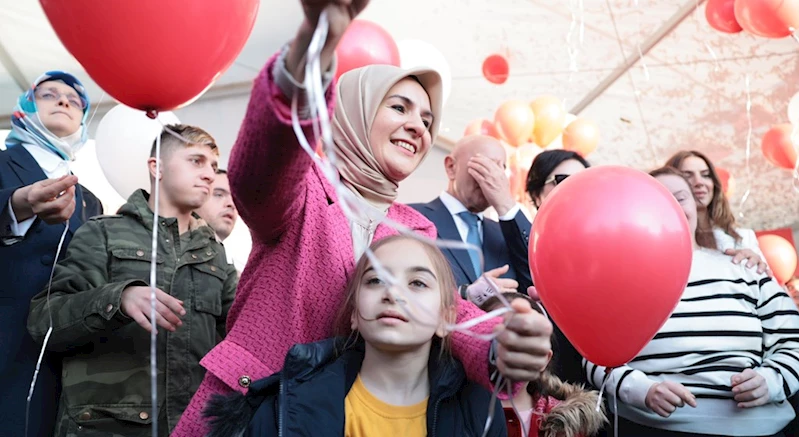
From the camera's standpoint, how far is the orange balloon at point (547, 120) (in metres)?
4.77

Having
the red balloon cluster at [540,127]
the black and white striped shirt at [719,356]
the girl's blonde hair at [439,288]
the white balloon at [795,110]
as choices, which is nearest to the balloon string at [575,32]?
the red balloon cluster at [540,127]

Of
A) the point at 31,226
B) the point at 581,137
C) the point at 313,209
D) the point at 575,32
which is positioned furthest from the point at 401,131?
the point at 575,32

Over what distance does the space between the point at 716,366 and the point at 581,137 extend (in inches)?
115

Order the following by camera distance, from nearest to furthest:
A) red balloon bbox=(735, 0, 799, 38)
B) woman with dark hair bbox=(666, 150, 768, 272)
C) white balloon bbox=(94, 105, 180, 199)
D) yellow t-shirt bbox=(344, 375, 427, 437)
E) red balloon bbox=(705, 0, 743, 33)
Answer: yellow t-shirt bbox=(344, 375, 427, 437) < woman with dark hair bbox=(666, 150, 768, 272) < white balloon bbox=(94, 105, 180, 199) < red balloon bbox=(735, 0, 799, 38) < red balloon bbox=(705, 0, 743, 33)

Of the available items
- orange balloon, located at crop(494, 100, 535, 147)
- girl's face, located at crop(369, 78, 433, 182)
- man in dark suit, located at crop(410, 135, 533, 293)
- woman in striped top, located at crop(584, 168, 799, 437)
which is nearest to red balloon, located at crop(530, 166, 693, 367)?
girl's face, located at crop(369, 78, 433, 182)

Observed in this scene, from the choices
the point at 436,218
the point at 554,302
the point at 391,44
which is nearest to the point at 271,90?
the point at 554,302

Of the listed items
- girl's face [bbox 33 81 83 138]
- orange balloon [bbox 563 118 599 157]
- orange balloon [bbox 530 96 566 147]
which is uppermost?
girl's face [bbox 33 81 83 138]

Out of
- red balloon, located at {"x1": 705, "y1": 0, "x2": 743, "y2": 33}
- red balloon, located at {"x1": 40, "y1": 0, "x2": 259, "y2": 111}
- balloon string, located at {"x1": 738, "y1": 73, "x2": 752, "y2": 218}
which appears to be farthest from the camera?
balloon string, located at {"x1": 738, "y1": 73, "x2": 752, "y2": 218}

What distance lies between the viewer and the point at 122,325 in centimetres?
176

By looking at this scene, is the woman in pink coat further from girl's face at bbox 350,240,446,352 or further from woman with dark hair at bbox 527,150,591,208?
woman with dark hair at bbox 527,150,591,208

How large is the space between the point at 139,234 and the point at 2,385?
1.59 feet

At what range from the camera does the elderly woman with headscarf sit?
71.5 inches

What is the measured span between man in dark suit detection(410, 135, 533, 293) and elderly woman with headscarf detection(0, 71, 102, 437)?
113cm

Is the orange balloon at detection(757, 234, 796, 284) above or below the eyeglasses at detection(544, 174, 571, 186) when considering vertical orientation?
below
